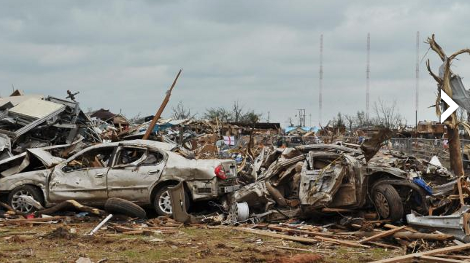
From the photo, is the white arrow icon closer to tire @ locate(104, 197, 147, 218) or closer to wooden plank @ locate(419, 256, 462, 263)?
wooden plank @ locate(419, 256, 462, 263)

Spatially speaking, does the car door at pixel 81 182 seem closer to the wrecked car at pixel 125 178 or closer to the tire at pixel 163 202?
the wrecked car at pixel 125 178

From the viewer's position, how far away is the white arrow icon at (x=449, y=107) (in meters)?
12.7

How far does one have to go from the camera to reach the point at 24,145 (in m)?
17.3

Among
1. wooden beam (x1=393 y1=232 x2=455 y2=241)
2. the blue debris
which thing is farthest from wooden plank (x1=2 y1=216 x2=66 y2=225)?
the blue debris

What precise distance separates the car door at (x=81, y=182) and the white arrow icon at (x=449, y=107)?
7.15 meters

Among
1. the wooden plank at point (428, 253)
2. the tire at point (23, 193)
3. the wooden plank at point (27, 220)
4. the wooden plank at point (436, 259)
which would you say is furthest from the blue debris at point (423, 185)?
the tire at point (23, 193)

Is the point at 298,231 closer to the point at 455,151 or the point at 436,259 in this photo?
the point at 436,259

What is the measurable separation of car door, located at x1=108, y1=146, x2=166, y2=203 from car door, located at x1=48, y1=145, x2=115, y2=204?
20 cm

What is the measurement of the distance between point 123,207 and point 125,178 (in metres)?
0.83

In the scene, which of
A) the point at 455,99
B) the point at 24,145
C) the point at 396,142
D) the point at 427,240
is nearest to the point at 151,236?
the point at 427,240

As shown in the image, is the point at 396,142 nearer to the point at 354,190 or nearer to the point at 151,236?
the point at 354,190

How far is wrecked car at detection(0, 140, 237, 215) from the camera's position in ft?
39.3

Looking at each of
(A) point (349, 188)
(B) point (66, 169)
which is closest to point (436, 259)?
(A) point (349, 188)

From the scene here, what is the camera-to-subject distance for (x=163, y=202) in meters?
12.0
